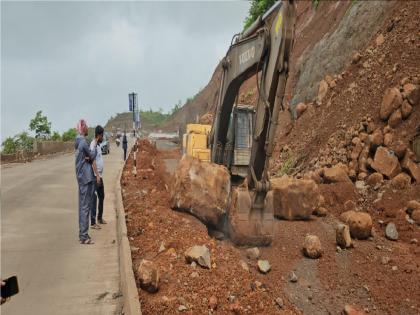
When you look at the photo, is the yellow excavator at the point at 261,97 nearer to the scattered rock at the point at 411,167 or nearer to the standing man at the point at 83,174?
the standing man at the point at 83,174

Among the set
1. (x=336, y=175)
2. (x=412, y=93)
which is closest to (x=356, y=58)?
(x=412, y=93)

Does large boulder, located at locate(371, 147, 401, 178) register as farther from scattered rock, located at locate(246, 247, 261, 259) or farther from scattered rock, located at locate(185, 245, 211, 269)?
scattered rock, located at locate(185, 245, 211, 269)

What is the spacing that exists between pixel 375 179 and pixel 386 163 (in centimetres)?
44

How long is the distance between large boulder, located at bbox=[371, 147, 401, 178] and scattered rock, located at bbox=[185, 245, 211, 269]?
5.38 meters

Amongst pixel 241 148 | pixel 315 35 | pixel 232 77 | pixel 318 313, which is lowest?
pixel 318 313

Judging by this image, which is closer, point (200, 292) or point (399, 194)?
point (200, 292)

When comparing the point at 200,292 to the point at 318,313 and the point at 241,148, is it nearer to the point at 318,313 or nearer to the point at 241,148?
the point at 318,313

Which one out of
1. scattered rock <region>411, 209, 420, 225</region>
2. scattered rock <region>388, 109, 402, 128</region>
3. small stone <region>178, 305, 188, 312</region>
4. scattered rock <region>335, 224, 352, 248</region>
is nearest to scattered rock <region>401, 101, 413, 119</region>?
scattered rock <region>388, 109, 402, 128</region>

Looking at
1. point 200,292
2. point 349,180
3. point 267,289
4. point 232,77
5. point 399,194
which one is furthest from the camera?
point 349,180

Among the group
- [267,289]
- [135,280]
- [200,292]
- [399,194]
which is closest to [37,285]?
[135,280]

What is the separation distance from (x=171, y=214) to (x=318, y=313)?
3661mm

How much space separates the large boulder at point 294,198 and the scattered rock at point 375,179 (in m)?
1.77

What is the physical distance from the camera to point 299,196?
28.1 ft

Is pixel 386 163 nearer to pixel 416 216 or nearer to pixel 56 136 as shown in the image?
pixel 416 216
